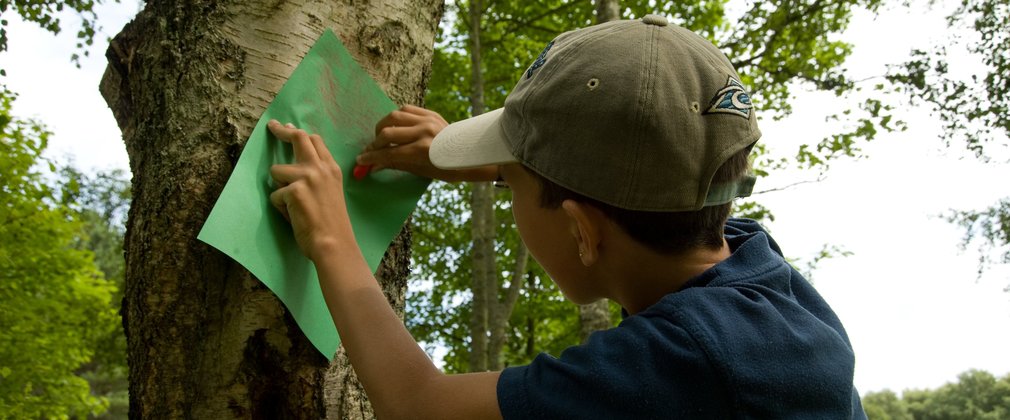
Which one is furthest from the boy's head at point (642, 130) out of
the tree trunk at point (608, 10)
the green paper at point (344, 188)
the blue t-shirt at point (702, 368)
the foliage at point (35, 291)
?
the foliage at point (35, 291)

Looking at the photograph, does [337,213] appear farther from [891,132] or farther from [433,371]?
[891,132]

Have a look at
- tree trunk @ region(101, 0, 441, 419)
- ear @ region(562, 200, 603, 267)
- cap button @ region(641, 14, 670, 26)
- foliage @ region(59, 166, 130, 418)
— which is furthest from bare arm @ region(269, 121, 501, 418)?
foliage @ region(59, 166, 130, 418)

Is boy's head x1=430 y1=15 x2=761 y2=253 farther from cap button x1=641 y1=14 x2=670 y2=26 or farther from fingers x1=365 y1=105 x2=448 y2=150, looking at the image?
fingers x1=365 y1=105 x2=448 y2=150

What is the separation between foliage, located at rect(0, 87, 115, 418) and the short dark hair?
1293 centimetres

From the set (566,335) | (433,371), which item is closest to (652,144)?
(433,371)

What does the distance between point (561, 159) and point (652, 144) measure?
157mm

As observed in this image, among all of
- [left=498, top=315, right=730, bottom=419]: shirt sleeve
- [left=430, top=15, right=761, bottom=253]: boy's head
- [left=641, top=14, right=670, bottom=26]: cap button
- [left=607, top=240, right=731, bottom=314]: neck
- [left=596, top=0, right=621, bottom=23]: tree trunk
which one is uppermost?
[left=596, top=0, right=621, bottom=23]: tree trunk

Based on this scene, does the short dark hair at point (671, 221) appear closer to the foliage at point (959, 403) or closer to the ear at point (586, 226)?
the ear at point (586, 226)

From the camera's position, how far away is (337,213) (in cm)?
152

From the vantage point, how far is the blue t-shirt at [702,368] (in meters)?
1.14

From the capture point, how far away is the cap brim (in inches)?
59.1

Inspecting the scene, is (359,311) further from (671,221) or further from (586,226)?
(671,221)

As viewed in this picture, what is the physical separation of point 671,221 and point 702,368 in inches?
12.6

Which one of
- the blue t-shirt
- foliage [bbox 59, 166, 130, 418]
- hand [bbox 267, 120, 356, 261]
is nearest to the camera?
the blue t-shirt
